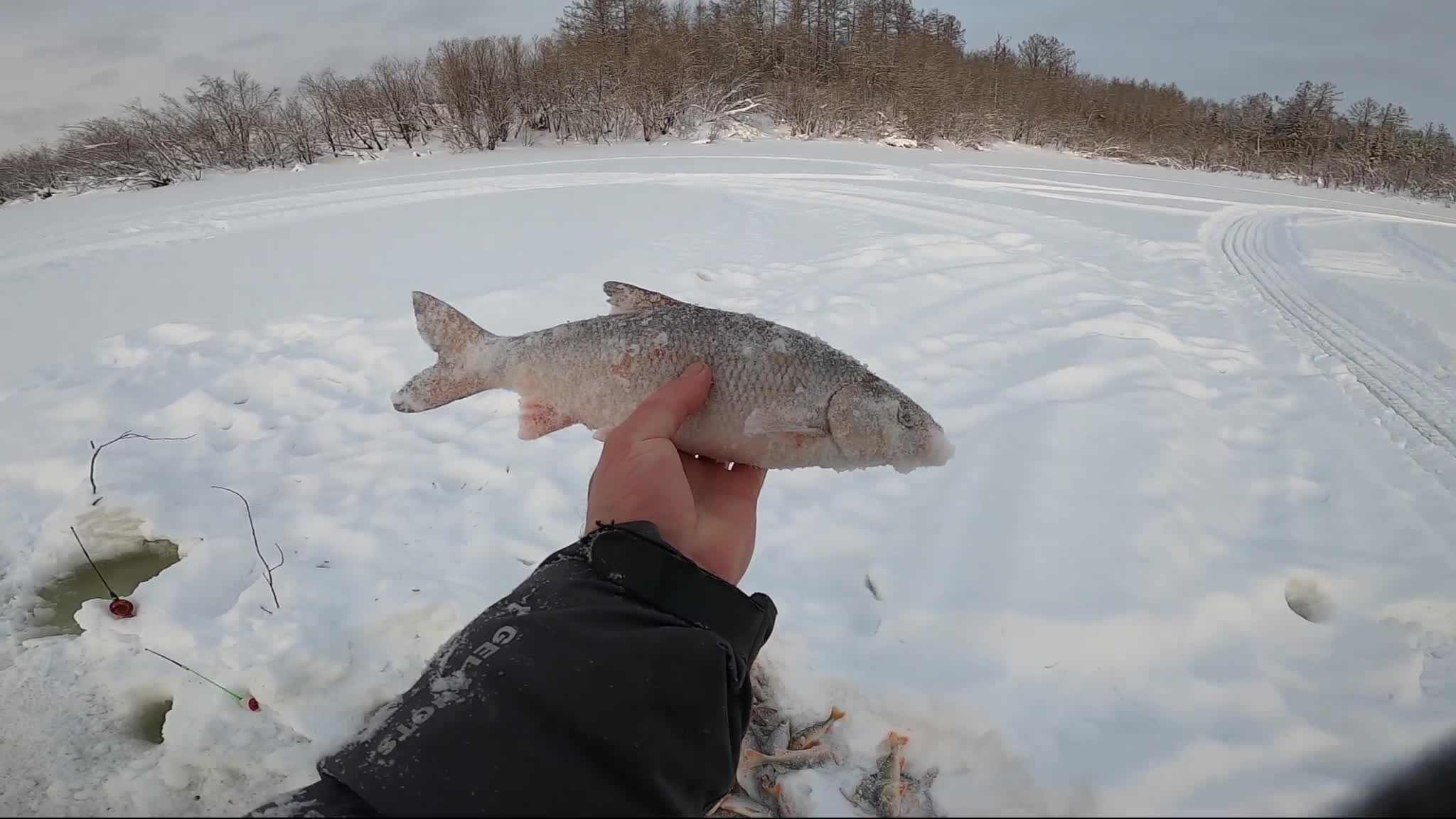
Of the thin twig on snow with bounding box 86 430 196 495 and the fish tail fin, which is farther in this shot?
the thin twig on snow with bounding box 86 430 196 495

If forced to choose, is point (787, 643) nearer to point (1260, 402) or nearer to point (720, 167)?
point (1260, 402)

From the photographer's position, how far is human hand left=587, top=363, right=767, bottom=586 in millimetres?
1785

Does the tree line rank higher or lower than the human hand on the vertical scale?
higher

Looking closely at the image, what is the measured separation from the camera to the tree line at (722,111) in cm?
2038

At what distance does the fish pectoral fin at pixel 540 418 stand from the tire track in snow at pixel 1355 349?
5730mm

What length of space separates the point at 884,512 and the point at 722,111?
26.5m

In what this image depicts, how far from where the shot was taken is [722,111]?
27109mm

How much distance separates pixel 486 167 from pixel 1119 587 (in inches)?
699

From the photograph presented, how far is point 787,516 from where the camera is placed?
150 inches

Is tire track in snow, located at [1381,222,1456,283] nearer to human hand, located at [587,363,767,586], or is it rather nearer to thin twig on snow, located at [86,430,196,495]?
human hand, located at [587,363,767,586]

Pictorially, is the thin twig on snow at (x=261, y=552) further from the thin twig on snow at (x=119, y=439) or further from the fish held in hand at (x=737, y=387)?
the fish held in hand at (x=737, y=387)

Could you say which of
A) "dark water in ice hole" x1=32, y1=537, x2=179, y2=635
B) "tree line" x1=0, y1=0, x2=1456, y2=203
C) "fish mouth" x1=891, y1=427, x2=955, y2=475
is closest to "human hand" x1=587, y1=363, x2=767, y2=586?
"fish mouth" x1=891, y1=427, x2=955, y2=475

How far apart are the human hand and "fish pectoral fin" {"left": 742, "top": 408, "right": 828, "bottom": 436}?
17 cm

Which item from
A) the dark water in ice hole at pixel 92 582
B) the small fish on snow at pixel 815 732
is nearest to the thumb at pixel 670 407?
the small fish on snow at pixel 815 732
